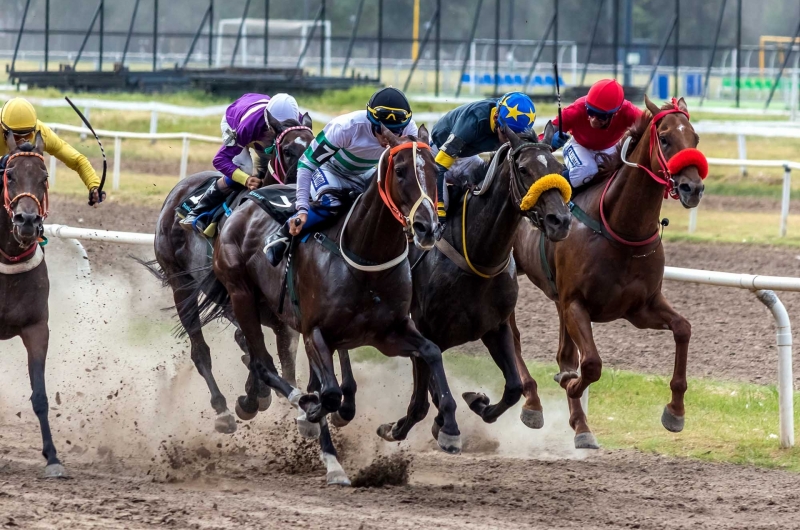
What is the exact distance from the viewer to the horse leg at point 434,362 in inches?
210

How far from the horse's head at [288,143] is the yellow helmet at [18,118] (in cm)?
135

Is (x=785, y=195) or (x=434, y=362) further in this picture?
(x=785, y=195)

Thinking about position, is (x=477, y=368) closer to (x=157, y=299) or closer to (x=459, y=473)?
(x=459, y=473)

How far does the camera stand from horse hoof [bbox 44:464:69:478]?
18.8 ft

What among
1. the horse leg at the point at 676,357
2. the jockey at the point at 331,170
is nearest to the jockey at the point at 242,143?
the jockey at the point at 331,170

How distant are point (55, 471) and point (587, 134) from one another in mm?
3477

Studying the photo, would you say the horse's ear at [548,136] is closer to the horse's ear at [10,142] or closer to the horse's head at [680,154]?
the horse's head at [680,154]

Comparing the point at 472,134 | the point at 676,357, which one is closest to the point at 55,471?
the point at 472,134

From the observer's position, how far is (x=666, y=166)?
573cm

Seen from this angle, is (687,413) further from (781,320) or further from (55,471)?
(55,471)

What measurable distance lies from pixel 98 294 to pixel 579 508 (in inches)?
196

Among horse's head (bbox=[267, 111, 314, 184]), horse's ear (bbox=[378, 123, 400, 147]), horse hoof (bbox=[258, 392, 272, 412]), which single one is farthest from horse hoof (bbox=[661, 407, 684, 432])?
horse's head (bbox=[267, 111, 314, 184])

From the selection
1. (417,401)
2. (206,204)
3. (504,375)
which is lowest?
(417,401)

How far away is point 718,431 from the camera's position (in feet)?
21.7
